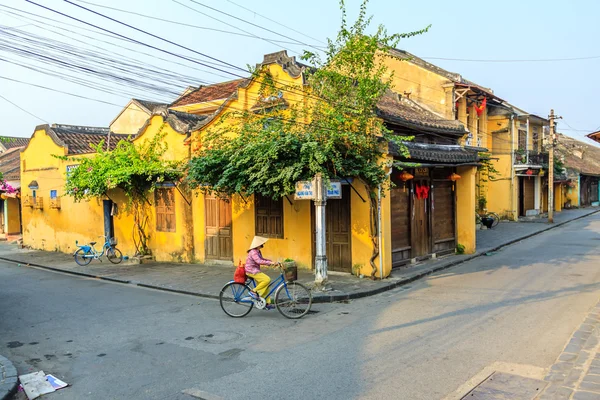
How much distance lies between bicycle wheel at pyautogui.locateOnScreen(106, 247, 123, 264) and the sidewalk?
271 mm

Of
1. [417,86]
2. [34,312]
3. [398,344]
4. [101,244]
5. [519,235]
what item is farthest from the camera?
[417,86]

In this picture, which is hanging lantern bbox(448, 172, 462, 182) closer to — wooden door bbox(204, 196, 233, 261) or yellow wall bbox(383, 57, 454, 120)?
wooden door bbox(204, 196, 233, 261)

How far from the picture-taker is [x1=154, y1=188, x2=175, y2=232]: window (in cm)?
1616

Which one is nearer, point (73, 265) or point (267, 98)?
point (267, 98)

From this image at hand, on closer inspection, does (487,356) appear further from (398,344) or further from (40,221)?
(40,221)

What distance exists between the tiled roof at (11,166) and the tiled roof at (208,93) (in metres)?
8.39

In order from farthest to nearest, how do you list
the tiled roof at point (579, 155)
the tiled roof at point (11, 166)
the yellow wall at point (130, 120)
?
the tiled roof at point (579, 155)
the yellow wall at point (130, 120)
the tiled roof at point (11, 166)

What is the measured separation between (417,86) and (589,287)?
14755mm

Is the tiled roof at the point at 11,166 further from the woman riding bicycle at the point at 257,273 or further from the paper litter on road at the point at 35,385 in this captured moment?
the paper litter on road at the point at 35,385

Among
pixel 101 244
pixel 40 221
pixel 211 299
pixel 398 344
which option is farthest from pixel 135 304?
pixel 40 221

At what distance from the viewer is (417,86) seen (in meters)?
22.9

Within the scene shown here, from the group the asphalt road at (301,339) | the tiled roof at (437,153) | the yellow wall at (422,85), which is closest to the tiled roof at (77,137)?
the asphalt road at (301,339)

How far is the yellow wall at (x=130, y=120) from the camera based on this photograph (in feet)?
88.3

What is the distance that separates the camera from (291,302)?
880 cm
